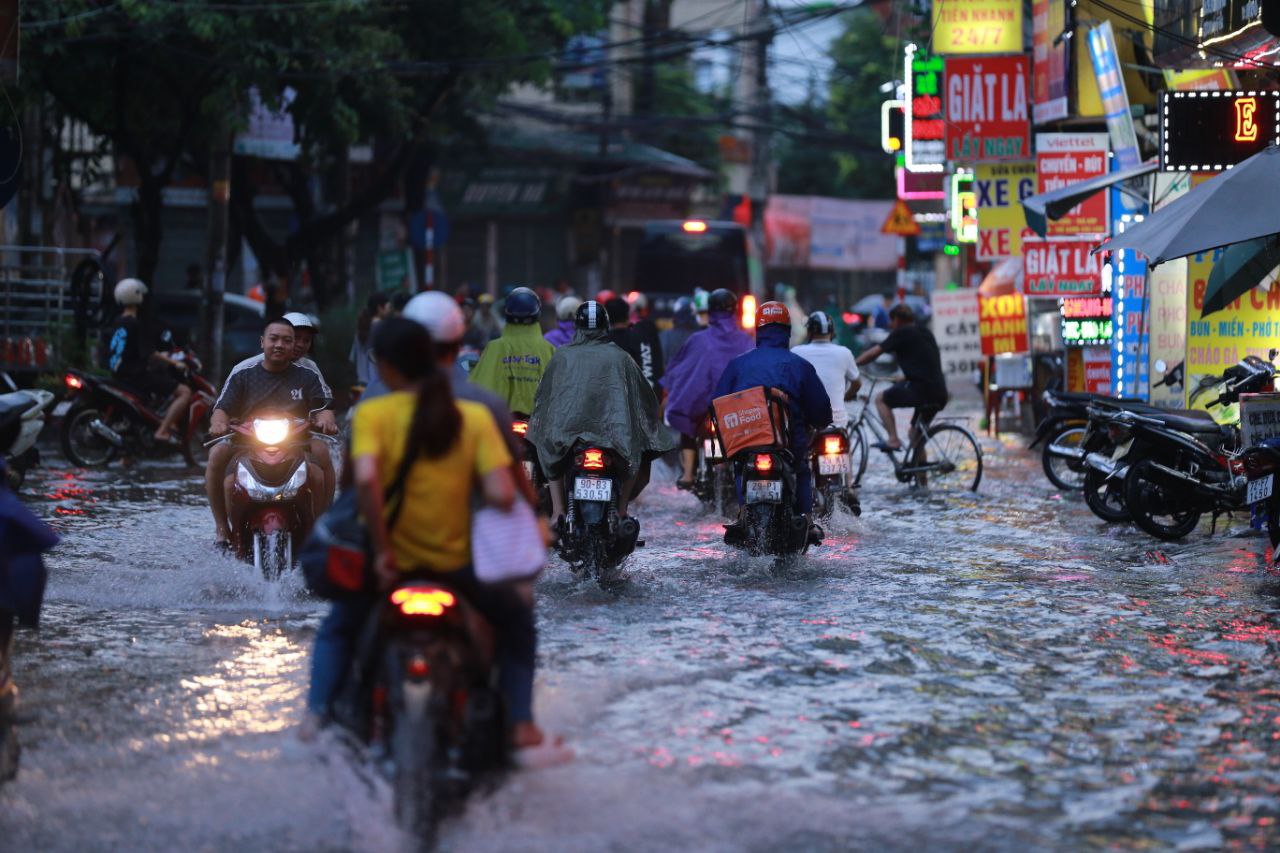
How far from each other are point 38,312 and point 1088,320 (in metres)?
12.9

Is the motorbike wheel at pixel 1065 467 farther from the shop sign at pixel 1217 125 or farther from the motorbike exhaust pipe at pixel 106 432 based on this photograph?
the motorbike exhaust pipe at pixel 106 432

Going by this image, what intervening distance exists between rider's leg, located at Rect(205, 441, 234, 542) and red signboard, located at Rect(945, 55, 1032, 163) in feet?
46.4

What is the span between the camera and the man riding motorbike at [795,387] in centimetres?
1151

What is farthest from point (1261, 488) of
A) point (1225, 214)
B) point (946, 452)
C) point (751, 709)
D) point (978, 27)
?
point (978, 27)

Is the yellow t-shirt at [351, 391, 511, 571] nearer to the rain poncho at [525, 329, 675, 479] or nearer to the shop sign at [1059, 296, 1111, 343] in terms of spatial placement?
the rain poncho at [525, 329, 675, 479]

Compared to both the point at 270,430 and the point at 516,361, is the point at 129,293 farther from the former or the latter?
the point at 270,430

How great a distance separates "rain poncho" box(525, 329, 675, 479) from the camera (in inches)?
424

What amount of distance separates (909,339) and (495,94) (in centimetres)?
1759

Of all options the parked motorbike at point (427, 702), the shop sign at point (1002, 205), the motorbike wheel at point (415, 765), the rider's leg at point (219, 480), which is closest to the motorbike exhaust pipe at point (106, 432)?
the rider's leg at point (219, 480)

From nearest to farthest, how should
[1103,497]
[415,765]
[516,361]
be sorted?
1. [415,765]
2. [516,361]
3. [1103,497]

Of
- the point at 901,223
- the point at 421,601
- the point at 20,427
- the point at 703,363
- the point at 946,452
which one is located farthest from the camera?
the point at 901,223

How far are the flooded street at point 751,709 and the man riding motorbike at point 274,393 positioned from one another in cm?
70

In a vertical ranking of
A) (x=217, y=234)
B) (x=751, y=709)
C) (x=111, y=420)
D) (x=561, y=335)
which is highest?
(x=217, y=234)

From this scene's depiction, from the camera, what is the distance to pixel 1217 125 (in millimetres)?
15828
